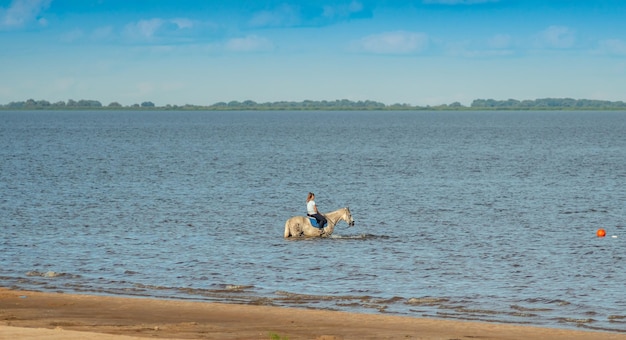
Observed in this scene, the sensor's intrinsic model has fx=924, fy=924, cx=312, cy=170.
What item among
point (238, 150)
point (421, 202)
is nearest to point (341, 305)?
point (421, 202)

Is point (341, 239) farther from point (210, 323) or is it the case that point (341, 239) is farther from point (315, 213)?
point (210, 323)

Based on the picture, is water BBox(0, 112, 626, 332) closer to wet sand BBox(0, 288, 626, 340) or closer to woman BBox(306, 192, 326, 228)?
woman BBox(306, 192, 326, 228)

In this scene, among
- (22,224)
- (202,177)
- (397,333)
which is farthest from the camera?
(202,177)

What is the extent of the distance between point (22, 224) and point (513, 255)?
20.3 meters

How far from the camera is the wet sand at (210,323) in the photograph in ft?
58.5

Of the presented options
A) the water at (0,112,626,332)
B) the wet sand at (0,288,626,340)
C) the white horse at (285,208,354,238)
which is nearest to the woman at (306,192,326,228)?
the white horse at (285,208,354,238)

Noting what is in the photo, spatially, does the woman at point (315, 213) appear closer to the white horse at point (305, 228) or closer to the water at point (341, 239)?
the white horse at point (305, 228)

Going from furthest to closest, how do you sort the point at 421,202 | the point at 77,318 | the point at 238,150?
the point at 238,150
the point at 421,202
the point at 77,318

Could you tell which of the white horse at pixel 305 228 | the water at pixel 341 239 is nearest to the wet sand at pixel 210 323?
the water at pixel 341 239

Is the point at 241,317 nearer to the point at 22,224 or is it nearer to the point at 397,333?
the point at 397,333

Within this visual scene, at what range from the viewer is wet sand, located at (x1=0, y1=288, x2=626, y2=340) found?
17.8 metres

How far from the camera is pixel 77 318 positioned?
19.8 metres

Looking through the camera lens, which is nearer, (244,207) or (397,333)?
(397,333)

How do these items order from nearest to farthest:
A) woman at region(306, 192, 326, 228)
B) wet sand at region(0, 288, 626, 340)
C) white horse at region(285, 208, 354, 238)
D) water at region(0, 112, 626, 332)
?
wet sand at region(0, 288, 626, 340) → water at region(0, 112, 626, 332) → woman at region(306, 192, 326, 228) → white horse at region(285, 208, 354, 238)
